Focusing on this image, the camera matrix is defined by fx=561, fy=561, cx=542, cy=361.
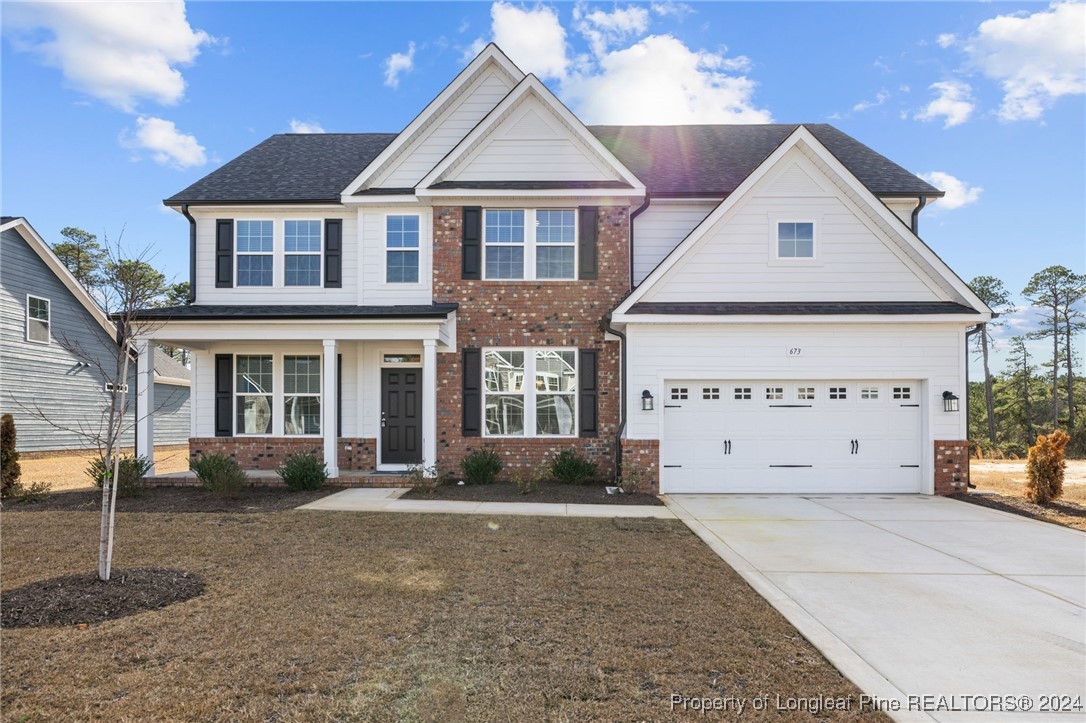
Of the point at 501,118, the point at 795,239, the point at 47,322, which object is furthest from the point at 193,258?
the point at 795,239

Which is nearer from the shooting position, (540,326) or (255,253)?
(540,326)

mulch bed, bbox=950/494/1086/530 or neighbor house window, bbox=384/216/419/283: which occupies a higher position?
neighbor house window, bbox=384/216/419/283

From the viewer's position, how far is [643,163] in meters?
14.0

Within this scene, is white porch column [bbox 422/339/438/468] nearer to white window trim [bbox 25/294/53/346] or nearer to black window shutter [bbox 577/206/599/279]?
black window shutter [bbox 577/206/599/279]

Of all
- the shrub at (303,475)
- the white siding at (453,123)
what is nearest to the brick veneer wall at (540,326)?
the white siding at (453,123)

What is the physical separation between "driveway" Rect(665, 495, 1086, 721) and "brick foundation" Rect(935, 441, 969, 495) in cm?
127

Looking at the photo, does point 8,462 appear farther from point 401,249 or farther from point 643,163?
point 643,163

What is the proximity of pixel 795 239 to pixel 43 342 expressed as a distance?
2187cm

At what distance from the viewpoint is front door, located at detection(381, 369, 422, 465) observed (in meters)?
12.6

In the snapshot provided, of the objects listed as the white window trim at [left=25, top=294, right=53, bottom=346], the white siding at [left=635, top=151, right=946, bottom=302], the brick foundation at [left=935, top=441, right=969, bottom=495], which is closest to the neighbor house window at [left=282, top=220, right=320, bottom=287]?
the white siding at [left=635, top=151, right=946, bottom=302]

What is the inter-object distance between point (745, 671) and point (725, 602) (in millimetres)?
1286

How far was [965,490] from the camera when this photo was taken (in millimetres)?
10828

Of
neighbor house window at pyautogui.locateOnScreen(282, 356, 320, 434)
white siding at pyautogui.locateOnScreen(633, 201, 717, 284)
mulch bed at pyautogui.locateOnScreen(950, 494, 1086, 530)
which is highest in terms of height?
white siding at pyautogui.locateOnScreen(633, 201, 717, 284)

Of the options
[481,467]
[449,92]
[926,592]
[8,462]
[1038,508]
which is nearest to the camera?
[926,592]
